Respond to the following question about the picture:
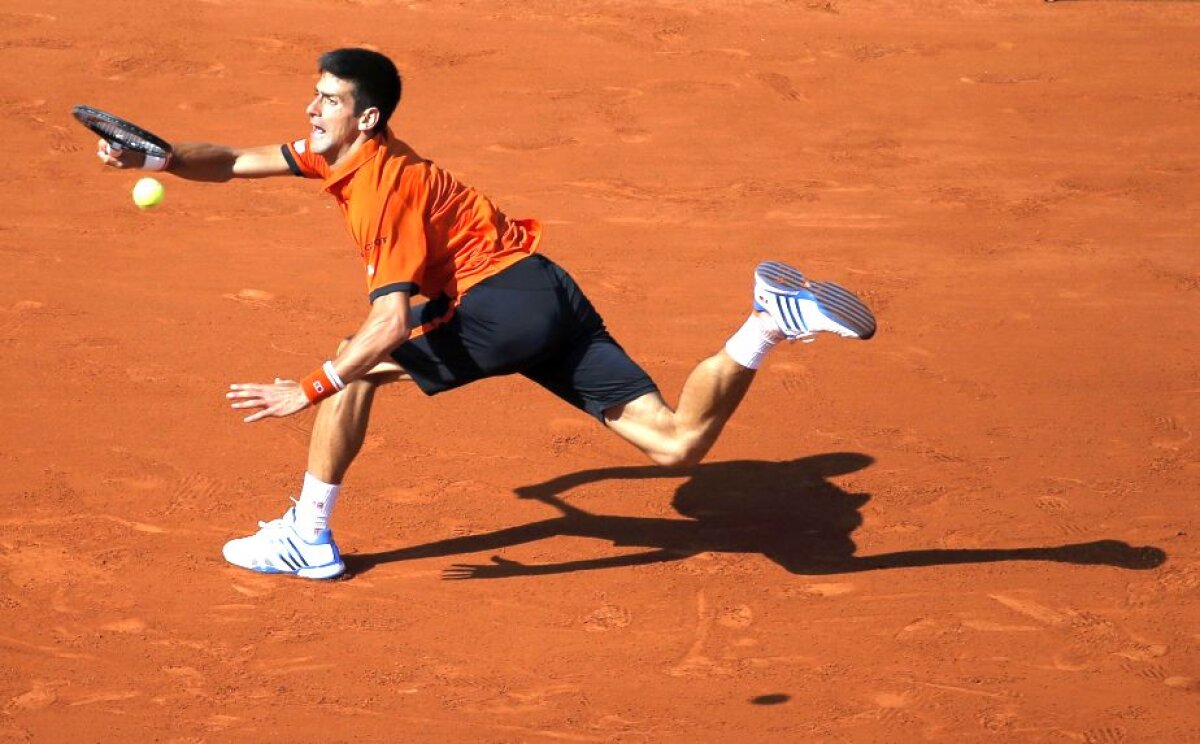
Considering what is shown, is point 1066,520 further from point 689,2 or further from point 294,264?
point 689,2

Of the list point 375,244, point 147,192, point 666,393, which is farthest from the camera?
point 666,393

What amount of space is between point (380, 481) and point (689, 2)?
8059 mm

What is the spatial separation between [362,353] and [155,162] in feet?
4.79

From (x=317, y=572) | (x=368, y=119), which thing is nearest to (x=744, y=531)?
(x=317, y=572)

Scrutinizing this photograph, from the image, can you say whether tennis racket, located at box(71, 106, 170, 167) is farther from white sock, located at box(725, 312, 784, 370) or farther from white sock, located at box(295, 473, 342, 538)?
white sock, located at box(725, 312, 784, 370)

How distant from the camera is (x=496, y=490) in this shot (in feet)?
23.7

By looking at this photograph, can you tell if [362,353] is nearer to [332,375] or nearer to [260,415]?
[332,375]

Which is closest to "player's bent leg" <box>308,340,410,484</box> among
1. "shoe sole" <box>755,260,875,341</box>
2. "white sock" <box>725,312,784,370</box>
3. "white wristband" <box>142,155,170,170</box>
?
"white wristband" <box>142,155,170,170</box>

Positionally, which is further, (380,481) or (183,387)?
(183,387)

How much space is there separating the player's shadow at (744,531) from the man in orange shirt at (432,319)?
628 mm

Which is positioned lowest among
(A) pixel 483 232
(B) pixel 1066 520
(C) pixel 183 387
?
(C) pixel 183 387

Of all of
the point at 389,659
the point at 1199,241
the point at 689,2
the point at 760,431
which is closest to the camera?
the point at 389,659

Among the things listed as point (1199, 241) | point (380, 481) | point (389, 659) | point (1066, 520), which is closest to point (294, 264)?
point (380, 481)

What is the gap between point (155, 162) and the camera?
6.48 metres
